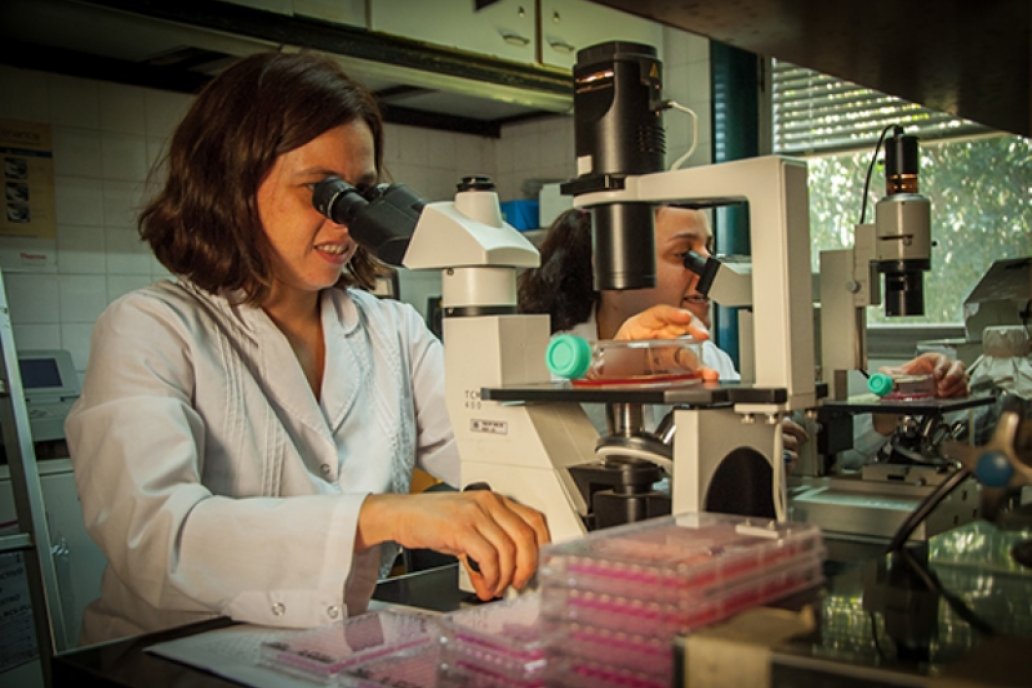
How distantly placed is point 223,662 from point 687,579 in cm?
51

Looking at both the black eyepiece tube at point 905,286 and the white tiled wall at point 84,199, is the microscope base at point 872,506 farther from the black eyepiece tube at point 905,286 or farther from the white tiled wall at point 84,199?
the white tiled wall at point 84,199

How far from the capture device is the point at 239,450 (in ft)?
4.49

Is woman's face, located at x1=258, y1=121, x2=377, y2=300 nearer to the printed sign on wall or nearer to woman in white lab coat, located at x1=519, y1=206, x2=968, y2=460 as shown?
woman in white lab coat, located at x1=519, y1=206, x2=968, y2=460

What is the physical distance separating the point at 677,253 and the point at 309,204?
98 cm

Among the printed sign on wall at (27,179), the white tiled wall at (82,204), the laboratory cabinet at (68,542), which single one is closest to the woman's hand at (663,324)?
the laboratory cabinet at (68,542)

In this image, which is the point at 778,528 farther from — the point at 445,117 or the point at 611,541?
the point at 445,117

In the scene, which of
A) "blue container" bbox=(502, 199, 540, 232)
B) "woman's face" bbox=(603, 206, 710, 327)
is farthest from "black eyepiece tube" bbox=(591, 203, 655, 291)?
"blue container" bbox=(502, 199, 540, 232)

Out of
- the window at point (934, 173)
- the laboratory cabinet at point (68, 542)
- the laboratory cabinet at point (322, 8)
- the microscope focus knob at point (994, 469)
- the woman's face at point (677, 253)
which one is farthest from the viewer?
the window at point (934, 173)

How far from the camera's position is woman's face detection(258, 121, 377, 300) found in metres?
1.43

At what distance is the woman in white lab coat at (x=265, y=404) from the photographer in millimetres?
1068

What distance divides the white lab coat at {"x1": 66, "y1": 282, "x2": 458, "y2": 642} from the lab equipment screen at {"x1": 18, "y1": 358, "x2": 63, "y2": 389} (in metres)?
1.50

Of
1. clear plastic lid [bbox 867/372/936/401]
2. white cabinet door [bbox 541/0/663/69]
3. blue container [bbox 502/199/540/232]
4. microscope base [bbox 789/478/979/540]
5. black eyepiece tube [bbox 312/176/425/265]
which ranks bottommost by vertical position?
microscope base [bbox 789/478/979/540]

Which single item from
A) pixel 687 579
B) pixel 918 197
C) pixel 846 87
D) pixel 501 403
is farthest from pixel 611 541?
pixel 846 87

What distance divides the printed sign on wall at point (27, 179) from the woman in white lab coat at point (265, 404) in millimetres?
1563
